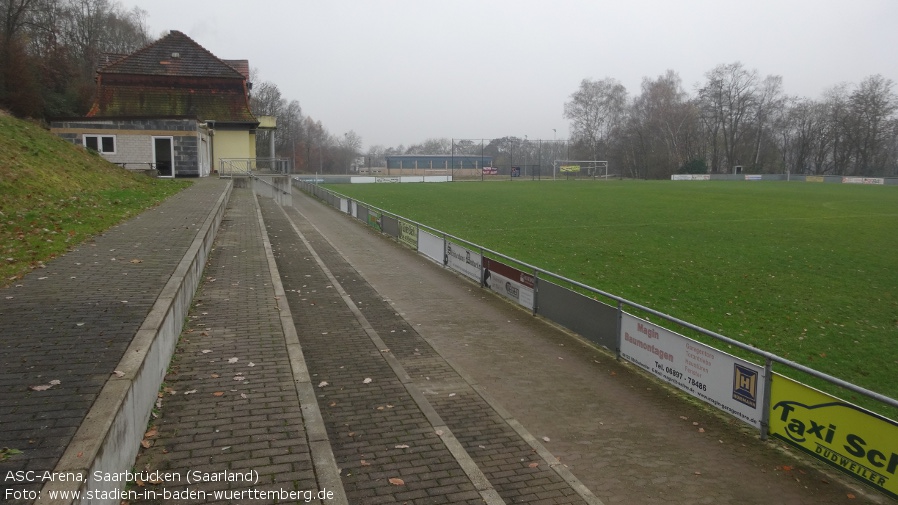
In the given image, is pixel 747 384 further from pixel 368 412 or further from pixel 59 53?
pixel 59 53

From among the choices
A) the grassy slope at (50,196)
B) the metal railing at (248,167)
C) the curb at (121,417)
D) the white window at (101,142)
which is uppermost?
the white window at (101,142)

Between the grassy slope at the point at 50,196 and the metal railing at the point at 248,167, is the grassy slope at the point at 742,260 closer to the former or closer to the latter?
the metal railing at the point at 248,167

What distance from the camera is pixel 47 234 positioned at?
1268 centimetres

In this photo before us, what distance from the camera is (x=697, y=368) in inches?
316

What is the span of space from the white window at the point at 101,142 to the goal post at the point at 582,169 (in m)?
64.7

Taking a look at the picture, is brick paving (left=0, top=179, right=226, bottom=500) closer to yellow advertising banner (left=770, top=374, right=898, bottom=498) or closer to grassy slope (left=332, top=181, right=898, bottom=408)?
yellow advertising banner (left=770, top=374, right=898, bottom=498)

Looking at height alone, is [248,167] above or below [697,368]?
above

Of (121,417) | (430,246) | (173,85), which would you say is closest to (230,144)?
(173,85)

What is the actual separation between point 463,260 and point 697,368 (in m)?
9.40

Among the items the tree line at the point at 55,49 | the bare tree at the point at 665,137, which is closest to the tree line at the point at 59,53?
the tree line at the point at 55,49

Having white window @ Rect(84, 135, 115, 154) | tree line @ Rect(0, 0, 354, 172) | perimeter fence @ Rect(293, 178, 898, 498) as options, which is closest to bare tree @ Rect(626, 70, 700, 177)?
tree line @ Rect(0, 0, 354, 172)

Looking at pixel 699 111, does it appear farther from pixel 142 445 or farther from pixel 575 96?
pixel 142 445

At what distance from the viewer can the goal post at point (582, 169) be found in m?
90.0

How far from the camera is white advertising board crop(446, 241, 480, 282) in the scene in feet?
52.3
